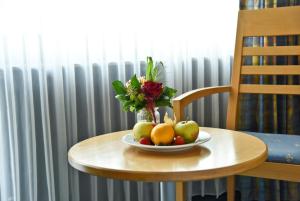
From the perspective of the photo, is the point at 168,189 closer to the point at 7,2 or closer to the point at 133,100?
the point at 133,100

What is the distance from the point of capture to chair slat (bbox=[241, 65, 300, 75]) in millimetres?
1980

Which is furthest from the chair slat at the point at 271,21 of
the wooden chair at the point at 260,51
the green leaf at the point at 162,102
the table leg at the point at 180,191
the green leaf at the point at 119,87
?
the table leg at the point at 180,191

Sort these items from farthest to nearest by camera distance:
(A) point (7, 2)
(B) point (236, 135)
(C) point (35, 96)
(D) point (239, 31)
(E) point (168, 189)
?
(D) point (239, 31)
(E) point (168, 189)
(C) point (35, 96)
(A) point (7, 2)
(B) point (236, 135)

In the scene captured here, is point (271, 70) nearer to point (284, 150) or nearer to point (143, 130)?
point (284, 150)

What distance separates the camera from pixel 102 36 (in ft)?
6.27

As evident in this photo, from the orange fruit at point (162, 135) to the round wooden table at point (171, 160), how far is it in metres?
0.04

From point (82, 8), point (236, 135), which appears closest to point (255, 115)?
point (236, 135)

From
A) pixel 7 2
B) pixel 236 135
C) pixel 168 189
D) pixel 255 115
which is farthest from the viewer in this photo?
pixel 255 115

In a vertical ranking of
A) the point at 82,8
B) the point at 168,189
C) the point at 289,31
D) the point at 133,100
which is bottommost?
the point at 168,189

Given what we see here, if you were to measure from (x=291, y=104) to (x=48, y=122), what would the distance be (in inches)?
51.9

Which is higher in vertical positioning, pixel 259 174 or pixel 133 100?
pixel 133 100

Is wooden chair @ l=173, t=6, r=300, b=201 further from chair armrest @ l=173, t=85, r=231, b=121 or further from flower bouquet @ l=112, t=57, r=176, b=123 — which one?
flower bouquet @ l=112, t=57, r=176, b=123

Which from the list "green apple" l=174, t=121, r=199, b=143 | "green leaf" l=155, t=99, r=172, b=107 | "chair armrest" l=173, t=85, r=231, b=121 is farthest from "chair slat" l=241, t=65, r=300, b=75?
"green apple" l=174, t=121, r=199, b=143

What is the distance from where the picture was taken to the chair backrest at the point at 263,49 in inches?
78.0
